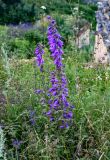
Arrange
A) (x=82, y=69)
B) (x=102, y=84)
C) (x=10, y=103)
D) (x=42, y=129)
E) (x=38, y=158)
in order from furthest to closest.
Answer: (x=82, y=69)
(x=102, y=84)
(x=10, y=103)
(x=42, y=129)
(x=38, y=158)

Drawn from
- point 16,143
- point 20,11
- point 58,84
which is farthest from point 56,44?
point 20,11

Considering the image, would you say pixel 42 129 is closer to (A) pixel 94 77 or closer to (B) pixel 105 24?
(A) pixel 94 77

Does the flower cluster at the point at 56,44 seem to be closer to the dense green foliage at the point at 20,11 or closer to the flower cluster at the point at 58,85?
the flower cluster at the point at 58,85

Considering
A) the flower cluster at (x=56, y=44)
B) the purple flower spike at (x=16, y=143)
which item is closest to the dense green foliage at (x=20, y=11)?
the flower cluster at (x=56, y=44)

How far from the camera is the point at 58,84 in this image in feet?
13.3

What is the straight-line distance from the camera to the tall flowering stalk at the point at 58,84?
4.05 m

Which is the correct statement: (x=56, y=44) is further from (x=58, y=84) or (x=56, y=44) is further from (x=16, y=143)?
(x=16, y=143)

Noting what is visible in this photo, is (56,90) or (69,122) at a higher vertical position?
(56,90)

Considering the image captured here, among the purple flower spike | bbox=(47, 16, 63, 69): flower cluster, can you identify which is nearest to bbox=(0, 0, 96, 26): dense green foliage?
bbox=(47, 16, 63, 69): flower cluster

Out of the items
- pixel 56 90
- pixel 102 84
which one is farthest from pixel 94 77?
pixel 56 90

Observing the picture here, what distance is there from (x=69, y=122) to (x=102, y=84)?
1.62 meters

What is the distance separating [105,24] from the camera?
6742 millimetres

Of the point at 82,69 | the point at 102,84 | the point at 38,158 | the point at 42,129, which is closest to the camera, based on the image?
the point at 38,158

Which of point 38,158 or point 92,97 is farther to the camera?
point 92,97
